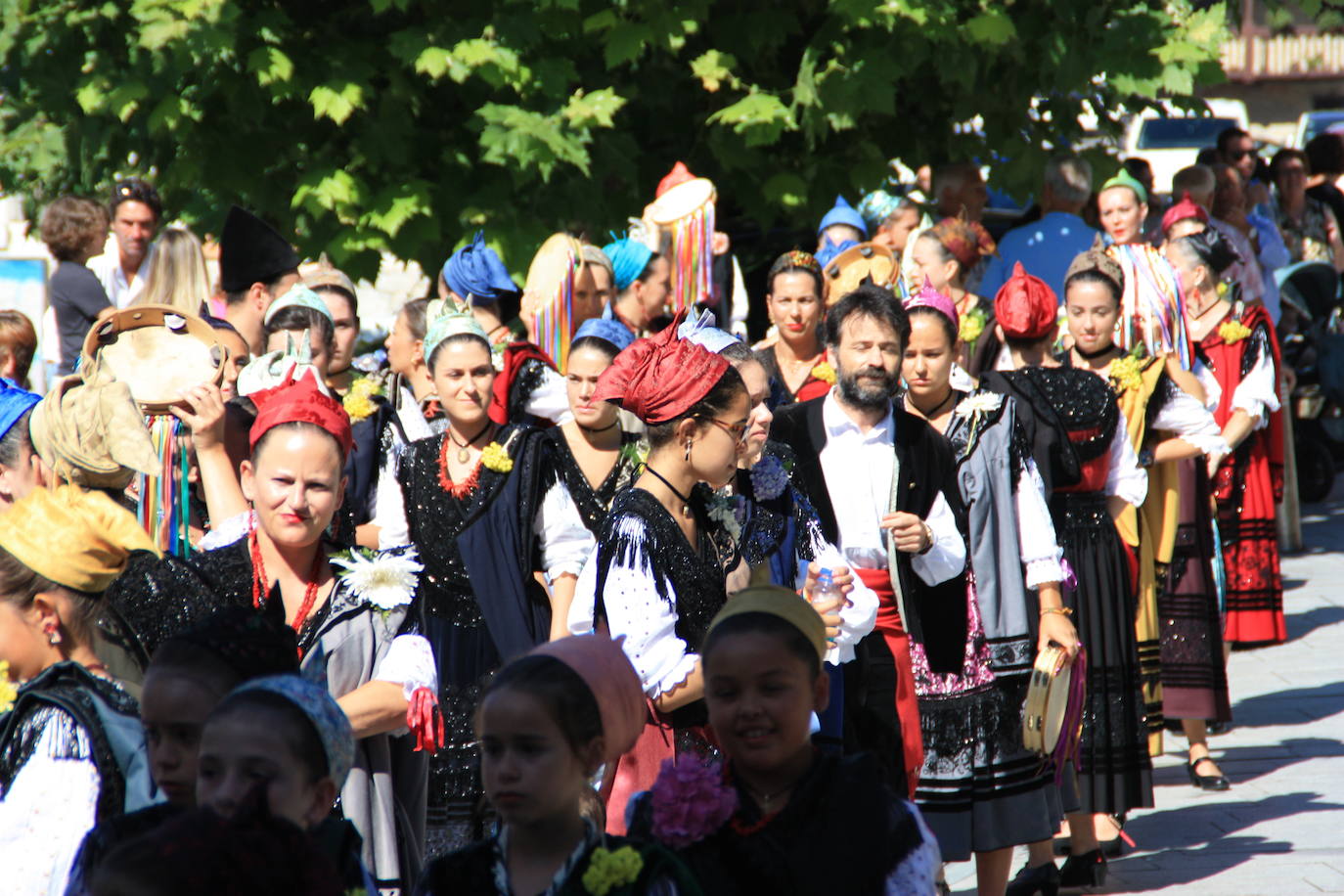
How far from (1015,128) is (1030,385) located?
157 inches

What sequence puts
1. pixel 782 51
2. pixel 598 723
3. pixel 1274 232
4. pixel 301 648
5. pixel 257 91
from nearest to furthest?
pixel 598 723
pixel 301 648
pixel 257 91
pixel 782 51
pixel 1274 232

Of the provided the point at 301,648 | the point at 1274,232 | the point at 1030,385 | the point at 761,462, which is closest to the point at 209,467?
the point at 301,648

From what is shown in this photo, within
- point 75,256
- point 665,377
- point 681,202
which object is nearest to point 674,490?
point 665,377

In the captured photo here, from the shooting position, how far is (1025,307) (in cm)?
637

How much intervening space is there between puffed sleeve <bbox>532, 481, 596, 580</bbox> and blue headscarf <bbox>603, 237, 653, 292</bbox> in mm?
2607

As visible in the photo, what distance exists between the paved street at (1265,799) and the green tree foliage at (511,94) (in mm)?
3177

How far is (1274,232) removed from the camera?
11.6 metres

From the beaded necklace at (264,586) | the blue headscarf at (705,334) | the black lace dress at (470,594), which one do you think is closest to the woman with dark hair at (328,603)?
the beaded necklace at (264,586)

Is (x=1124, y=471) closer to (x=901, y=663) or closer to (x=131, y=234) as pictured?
(x=901, y=663)

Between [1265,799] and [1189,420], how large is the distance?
166cm

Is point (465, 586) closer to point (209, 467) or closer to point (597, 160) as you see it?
point (209, 467)

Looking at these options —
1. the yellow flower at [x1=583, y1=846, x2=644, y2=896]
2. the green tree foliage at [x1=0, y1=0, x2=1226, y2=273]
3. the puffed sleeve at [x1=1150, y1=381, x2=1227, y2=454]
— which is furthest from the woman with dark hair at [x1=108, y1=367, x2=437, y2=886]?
the green tree foliage at [x1=0, y1=0, x2=1226, y2=273]

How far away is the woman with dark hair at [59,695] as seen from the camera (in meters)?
2.92

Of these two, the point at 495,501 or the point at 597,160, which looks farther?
the point at 597,160
